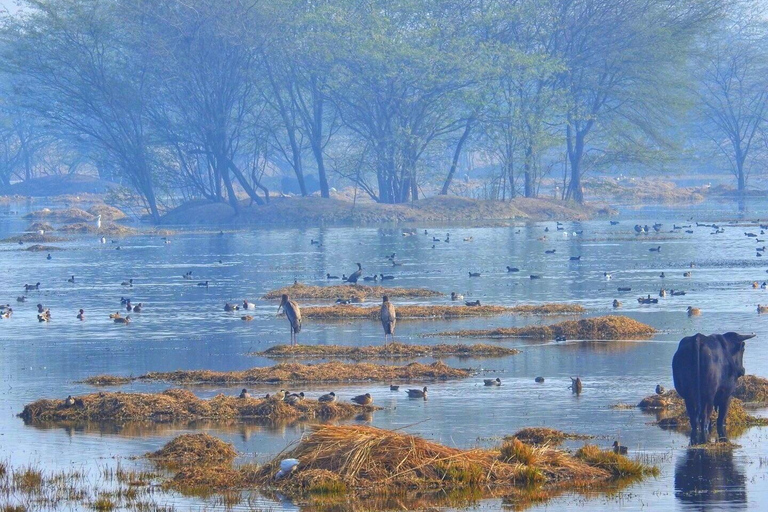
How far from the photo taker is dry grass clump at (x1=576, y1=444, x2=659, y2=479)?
15.3 meters

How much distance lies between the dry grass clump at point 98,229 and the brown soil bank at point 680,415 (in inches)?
2265

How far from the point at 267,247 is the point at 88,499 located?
47148 mm

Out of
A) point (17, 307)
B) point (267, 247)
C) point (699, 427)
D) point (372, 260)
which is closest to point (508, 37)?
point (267, 247)

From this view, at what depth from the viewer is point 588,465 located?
15.4 m

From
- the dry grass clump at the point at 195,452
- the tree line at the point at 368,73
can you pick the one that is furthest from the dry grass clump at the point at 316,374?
the tree line at the point at 368,73

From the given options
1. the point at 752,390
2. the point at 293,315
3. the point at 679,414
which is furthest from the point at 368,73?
the point at 679,414

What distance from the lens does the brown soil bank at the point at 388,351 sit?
26.2 meters

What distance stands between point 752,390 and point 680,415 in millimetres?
2396

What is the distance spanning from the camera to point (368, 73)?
7894 cm

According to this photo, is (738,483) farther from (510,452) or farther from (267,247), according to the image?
(267,247)

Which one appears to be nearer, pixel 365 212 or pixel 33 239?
pixel 33 239

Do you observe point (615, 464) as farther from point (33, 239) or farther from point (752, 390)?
point (33, 239)

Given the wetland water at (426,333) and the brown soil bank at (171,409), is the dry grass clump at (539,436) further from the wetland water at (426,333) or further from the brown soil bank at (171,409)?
the brown soil bank at (171,409)

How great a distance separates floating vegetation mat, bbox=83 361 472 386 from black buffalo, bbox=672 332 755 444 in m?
6.72
